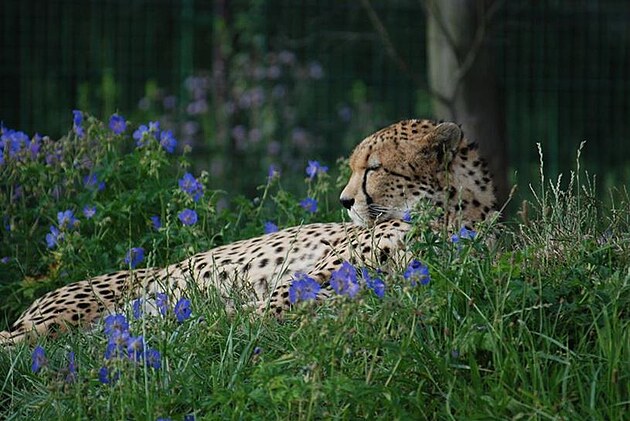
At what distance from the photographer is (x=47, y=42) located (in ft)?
34.8

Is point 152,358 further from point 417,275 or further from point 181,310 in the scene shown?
point 417,275

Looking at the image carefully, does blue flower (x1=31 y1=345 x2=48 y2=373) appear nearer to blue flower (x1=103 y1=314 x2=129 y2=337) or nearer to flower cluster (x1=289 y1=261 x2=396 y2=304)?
blue flower (x1=103 y1=314 x2=129 y2=337)

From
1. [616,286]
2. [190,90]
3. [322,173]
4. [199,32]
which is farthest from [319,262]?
[199,32]

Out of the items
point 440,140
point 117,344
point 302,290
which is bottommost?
point 117,344

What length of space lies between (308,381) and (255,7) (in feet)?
26.2

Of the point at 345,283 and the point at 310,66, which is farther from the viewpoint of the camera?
the point at 310,66

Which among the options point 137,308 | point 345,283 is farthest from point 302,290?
point 137,308

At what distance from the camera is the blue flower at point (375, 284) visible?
11.8 feet

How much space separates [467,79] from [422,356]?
5192 mm

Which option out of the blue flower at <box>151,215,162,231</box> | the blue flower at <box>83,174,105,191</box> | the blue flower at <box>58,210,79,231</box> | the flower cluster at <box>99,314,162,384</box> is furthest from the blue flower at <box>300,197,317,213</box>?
the flower cluster at <box>99,314,162,384</box>

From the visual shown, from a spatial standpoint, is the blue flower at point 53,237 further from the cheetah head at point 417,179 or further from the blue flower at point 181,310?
the blue flower at point 181,310

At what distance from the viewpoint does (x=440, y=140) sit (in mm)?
5199

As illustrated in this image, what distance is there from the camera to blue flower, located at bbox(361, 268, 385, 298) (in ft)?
11.8

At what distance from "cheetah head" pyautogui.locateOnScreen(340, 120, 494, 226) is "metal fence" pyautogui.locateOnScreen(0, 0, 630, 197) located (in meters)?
4.53
